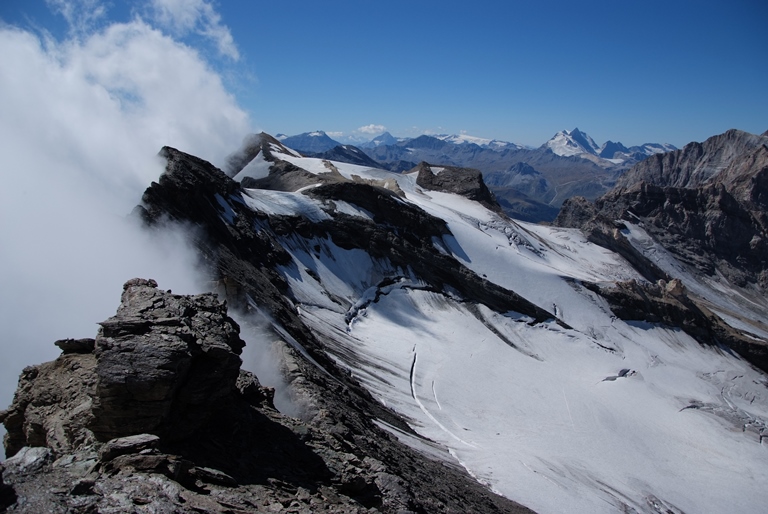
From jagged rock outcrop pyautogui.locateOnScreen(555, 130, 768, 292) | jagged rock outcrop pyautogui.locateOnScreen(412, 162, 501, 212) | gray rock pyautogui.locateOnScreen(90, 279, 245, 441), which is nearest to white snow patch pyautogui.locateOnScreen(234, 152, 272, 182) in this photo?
jagged rock outcrop pyautogui.locateOnScreen(412, 162, 501, 212)

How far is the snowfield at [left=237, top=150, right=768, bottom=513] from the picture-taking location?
3647cm

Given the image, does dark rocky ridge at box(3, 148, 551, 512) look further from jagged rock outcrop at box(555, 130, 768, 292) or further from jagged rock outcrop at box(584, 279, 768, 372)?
jagged rock outcrop at box(555, 130, 768, 292)

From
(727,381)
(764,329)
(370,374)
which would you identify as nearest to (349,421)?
(370,374)

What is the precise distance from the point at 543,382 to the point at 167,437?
45053 millimetres

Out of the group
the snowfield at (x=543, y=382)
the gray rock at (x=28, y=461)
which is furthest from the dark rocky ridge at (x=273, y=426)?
the snowfield at (x=543, y=382)

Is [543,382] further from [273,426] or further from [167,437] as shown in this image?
[167,437]

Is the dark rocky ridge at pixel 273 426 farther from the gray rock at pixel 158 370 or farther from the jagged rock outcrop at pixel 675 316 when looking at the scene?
the jagged rock outcrop at pixel 675 316

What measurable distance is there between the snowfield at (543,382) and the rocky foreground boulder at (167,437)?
15.5 metres

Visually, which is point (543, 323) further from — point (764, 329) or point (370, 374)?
point (764, 329)

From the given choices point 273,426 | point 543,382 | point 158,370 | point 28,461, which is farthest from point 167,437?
point 543,382

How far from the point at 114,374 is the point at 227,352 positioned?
9.09 ft

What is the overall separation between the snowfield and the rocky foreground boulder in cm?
1546

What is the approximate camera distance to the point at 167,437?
12828mm

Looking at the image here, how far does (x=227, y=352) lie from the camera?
14242 mm
